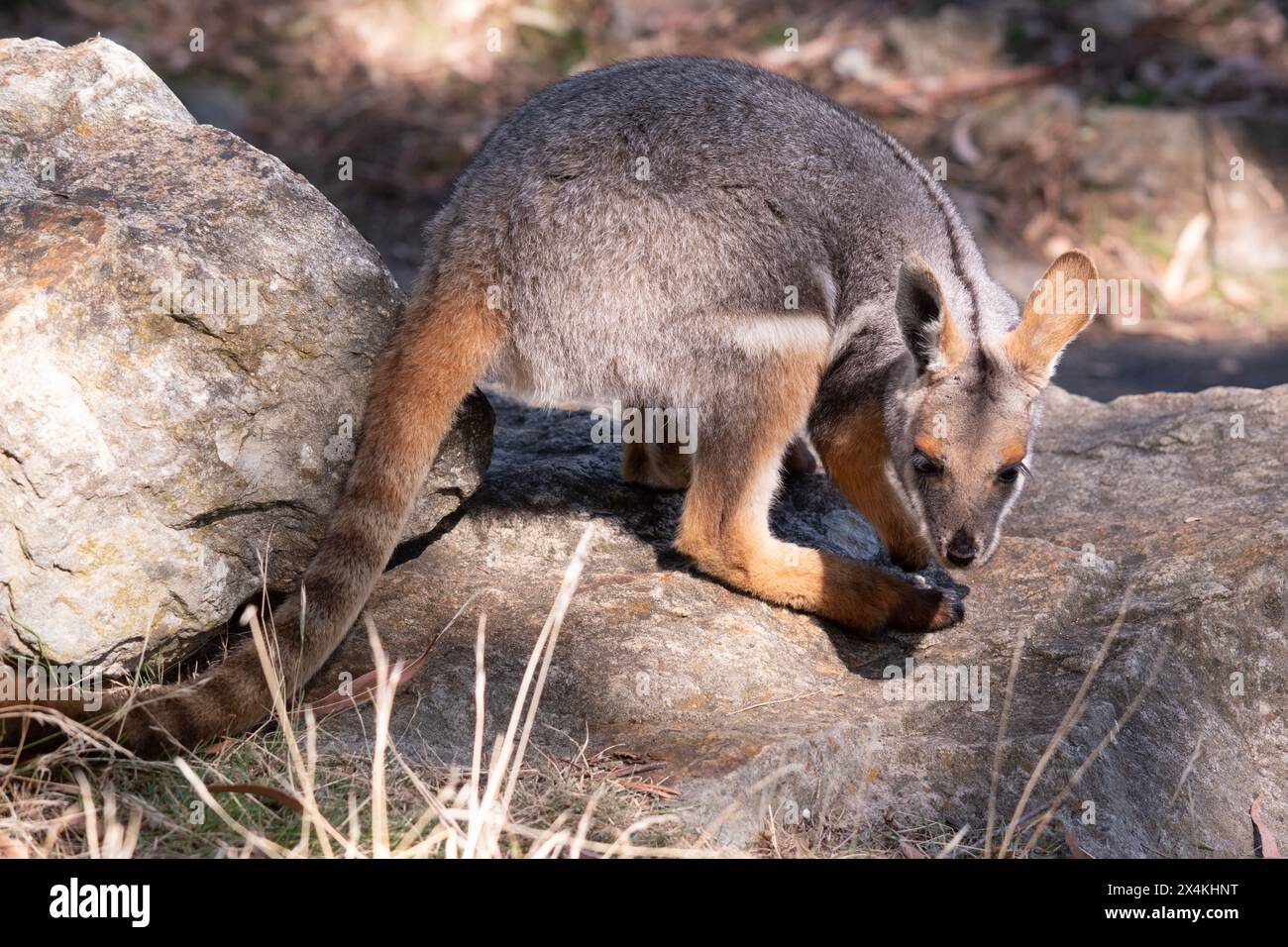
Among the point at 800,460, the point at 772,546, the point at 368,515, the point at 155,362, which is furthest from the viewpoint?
the point at 800,460

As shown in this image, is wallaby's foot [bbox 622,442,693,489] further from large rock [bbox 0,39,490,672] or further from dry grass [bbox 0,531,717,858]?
dry grass [bbox 0,531,717,858]

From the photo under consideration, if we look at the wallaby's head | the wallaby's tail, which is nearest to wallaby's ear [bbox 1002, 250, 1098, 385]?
the wallaby's head

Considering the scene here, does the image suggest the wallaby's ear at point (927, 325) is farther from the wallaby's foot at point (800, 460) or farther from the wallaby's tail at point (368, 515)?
the wallaby's tail at point (368, 515)

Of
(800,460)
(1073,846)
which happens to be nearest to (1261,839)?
(1073,846)

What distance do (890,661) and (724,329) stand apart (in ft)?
3.70

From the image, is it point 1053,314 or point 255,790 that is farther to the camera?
point 1053,314

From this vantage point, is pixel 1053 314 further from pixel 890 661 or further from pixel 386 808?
pixel 386 808

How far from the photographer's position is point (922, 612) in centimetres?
408

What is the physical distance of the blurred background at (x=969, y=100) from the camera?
9.43m

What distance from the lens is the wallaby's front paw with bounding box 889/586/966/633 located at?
13.4 feet

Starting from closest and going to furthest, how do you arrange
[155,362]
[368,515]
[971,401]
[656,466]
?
[155,362], [368,515], [971,401], [656,466]

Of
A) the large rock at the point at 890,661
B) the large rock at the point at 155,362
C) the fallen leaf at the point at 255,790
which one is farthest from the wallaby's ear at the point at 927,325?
the fallen leaf at the point at 255,790

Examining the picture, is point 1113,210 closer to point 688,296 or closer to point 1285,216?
point 1285,216

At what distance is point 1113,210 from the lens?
32.1 ft
